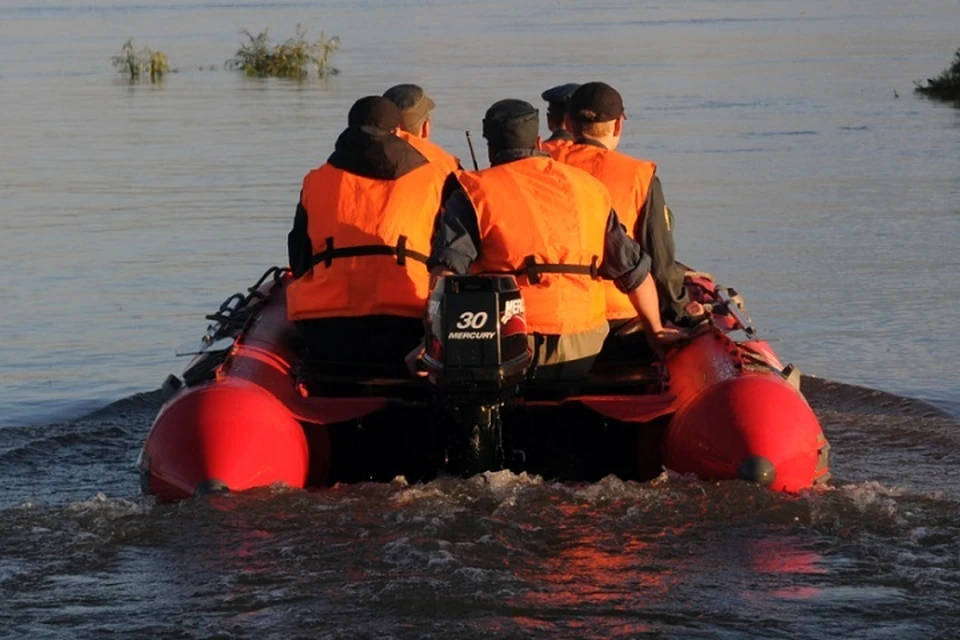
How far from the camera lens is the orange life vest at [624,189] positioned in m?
7.63

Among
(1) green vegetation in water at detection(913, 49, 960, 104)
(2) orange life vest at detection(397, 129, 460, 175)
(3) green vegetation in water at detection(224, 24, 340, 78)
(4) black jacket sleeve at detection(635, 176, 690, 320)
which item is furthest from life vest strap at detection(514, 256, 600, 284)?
(3) green vegetation in water at detection(224, 24, 340, 78)

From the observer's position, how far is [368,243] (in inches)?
291

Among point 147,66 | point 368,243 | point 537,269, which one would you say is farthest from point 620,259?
point 147,66

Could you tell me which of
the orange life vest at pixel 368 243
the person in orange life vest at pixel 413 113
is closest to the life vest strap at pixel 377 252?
the orange life vest at pixel 368 243

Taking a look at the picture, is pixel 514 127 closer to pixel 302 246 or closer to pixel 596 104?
pixel 596 104

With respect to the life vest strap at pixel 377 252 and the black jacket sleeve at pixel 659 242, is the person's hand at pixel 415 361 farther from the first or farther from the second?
the black jacket sleeve at pixel 659 242

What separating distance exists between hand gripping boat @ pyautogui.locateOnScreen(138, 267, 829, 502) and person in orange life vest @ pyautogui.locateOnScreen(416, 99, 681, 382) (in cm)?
25

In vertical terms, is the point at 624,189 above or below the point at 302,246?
above

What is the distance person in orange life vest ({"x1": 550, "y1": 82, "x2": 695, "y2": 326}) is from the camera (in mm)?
7648

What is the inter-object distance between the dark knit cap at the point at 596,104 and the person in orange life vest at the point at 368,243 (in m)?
0.74

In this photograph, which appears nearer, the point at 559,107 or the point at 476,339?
the point at 476,339

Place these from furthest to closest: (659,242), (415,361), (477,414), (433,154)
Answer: (433,154), (659,242), (415,361), (477,414)

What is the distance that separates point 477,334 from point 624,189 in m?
1.37

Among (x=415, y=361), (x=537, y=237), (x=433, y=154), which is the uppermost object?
(x=433, y=154)
